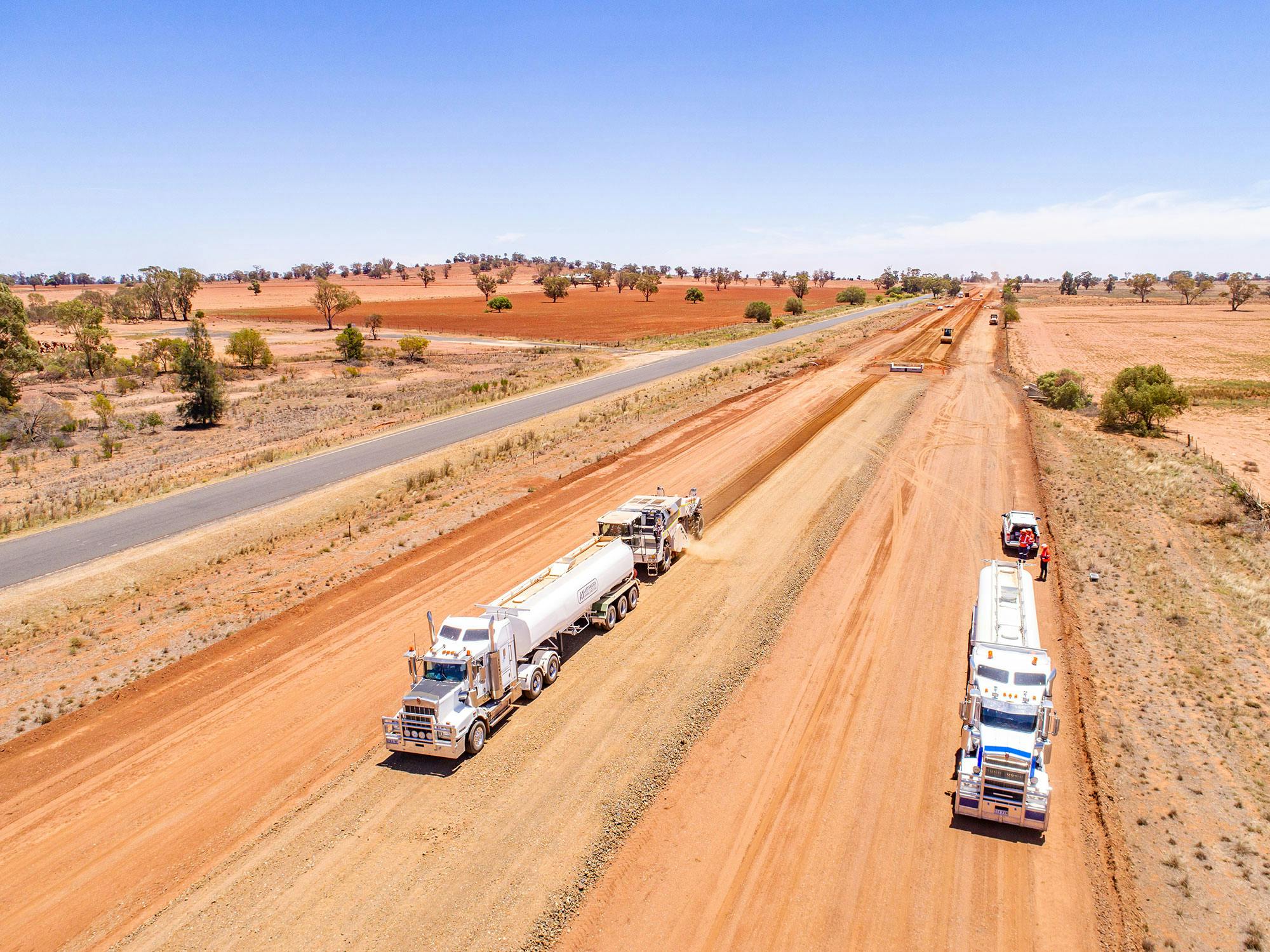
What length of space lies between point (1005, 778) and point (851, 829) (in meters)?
3.33

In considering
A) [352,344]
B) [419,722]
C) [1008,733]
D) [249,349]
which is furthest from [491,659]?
[352,344]

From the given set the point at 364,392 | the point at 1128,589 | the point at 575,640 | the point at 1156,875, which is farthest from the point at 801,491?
the point at 364,392

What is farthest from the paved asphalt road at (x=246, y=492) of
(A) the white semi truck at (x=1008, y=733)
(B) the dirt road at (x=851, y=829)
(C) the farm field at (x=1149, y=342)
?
(C) the farm field at (x=1149, y=342)

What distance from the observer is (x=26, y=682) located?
2088cm

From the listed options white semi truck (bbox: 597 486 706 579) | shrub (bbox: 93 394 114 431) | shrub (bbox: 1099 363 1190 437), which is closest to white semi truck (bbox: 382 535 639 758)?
white semi truck (bbox: 597 486 706 579)

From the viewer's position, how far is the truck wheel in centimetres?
1928

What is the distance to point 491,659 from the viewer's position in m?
17.9

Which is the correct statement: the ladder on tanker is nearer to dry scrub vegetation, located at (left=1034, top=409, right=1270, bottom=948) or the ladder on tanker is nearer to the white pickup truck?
dry scrub vegetation, located at (left=1034, top=409, right=1270, bottom=948)

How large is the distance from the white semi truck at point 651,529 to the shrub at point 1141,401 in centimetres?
3858

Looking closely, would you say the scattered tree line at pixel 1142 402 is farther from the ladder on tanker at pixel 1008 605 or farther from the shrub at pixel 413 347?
the shrub at pixel 413 347

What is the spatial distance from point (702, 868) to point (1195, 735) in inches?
511

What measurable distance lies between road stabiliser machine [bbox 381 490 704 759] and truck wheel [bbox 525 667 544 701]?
0.09ft

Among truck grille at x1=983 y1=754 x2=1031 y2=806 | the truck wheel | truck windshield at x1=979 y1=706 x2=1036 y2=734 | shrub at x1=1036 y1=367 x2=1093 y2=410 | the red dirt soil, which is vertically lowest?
the truck wheel

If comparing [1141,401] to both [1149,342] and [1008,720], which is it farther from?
[1149,342]
